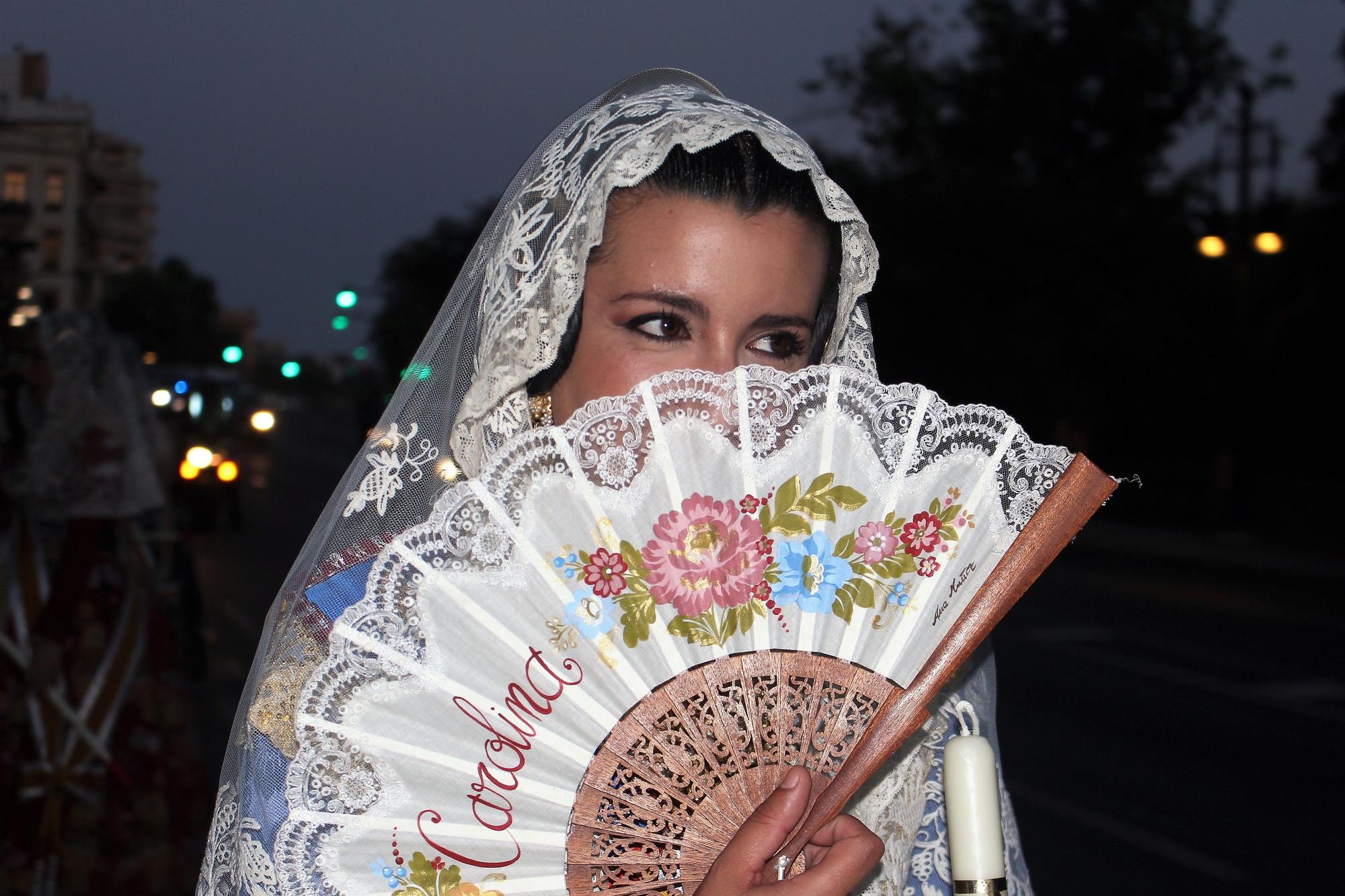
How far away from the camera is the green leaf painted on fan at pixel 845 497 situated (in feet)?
5.10

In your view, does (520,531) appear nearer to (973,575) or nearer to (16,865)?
(973,575)

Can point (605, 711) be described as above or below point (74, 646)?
below

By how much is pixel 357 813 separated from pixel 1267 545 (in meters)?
19.8

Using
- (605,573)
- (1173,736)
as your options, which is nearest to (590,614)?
(605,573)

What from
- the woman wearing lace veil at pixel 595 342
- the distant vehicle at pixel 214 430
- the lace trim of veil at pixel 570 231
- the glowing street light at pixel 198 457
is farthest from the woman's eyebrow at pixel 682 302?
the distant vehicle at pixel 214 430

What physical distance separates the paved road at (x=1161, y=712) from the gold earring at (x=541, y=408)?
4521mm

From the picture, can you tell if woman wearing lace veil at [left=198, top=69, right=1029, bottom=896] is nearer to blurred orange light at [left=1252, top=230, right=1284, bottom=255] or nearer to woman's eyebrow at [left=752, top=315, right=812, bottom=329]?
woman's eyebrow at [left=752, top=315, right=812, bottom=329]

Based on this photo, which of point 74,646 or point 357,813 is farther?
point 74,646

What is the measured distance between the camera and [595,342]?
1.86m

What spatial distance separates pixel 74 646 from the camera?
5.25 m

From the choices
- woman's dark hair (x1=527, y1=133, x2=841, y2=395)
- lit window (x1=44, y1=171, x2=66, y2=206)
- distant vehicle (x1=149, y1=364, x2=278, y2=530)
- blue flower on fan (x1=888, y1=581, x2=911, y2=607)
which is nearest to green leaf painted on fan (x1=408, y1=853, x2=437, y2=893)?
blue flower on fan (x1=888, y1=581, x2=911, y2=607)

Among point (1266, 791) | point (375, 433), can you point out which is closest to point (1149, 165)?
point (1266, 791)

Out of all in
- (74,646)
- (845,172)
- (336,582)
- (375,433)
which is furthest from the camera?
(845,172)

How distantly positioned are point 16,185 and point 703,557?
495 cm
